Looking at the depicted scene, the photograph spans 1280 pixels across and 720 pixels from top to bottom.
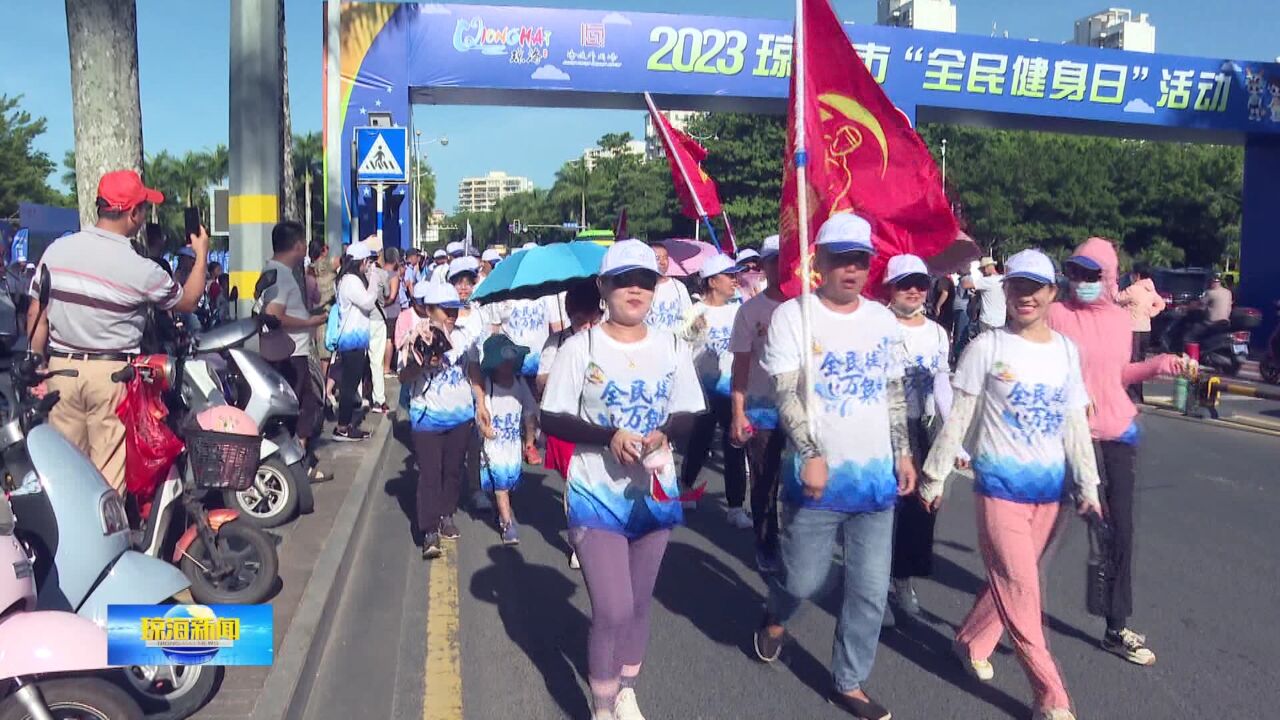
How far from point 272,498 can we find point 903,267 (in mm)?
4102

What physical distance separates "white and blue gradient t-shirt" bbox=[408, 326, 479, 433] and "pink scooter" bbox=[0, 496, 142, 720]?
337 centimetres

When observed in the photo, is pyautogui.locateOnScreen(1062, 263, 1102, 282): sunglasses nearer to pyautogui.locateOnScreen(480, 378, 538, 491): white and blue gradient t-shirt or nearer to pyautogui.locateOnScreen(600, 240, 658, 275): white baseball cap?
pyautogui.locateOnScreen(600, 240, 658, 275): white baseball cap

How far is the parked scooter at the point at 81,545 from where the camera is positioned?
366 cm

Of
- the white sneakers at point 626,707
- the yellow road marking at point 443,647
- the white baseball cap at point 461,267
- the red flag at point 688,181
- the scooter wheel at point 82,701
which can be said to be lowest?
the yellow road marking at point 443,647

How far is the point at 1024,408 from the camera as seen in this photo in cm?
422

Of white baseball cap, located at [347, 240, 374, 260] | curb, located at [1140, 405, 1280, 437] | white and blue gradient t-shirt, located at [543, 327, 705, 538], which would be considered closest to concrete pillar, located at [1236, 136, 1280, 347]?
curb, located at [1140, 405, 1280, 437]

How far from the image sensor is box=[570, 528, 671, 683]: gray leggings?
13.0ft

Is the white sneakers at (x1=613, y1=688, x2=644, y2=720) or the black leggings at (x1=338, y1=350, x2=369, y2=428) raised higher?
the black leggings at (x1=338, y1=350, x2=369, y2=428)

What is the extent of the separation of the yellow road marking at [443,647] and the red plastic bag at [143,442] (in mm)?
1427

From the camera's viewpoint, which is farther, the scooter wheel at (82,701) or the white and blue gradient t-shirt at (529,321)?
the white and blue gradient t-shirt at (529,321)

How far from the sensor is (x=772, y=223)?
51812 millimetres

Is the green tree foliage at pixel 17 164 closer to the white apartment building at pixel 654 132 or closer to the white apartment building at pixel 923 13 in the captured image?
the white apartment building at pixel 654 132

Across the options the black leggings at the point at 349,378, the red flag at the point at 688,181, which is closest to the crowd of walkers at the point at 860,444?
the red flag at the point at 688,181

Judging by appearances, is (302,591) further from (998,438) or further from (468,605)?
(998,438)
